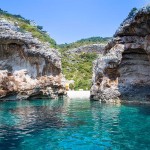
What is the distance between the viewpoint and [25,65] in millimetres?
44781

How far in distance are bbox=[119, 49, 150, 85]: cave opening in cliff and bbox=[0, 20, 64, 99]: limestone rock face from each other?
1368 cm

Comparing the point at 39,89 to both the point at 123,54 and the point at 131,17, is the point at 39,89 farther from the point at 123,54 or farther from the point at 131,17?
the point at 131,17

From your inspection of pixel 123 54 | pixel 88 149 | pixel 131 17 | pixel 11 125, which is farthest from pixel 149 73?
pixel 88 149

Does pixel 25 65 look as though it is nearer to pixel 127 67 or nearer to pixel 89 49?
pixel 127 67

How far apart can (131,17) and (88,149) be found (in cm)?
2274

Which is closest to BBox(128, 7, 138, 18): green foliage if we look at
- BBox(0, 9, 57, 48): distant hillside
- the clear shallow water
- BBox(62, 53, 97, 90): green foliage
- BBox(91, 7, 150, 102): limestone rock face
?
BBox(91, 7, 150, 102): limestone rock face

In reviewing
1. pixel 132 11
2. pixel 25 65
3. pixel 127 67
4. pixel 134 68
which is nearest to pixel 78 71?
pixel 25 65

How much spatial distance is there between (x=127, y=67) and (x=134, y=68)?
886 millimetres

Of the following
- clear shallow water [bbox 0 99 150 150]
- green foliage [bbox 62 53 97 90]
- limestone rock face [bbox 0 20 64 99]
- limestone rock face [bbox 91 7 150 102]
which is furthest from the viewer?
green foliage [bbox 62 53 97 90]

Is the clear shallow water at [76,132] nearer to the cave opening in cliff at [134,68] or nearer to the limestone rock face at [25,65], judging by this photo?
the cave opening in cliff at [134,68]

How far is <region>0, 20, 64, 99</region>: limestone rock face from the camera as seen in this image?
41.2 m

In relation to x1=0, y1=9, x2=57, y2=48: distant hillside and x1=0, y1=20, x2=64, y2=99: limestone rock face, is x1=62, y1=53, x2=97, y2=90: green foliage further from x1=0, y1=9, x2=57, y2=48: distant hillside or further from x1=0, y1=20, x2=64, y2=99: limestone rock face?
x1=0, y1=20, x2=64, y2=99: limestone rock face

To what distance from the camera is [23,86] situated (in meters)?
43.3

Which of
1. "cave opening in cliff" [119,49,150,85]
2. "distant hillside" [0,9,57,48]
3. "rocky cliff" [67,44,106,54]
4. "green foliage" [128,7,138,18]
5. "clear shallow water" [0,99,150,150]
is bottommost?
"clear shallow water" [0,99,150,150]
